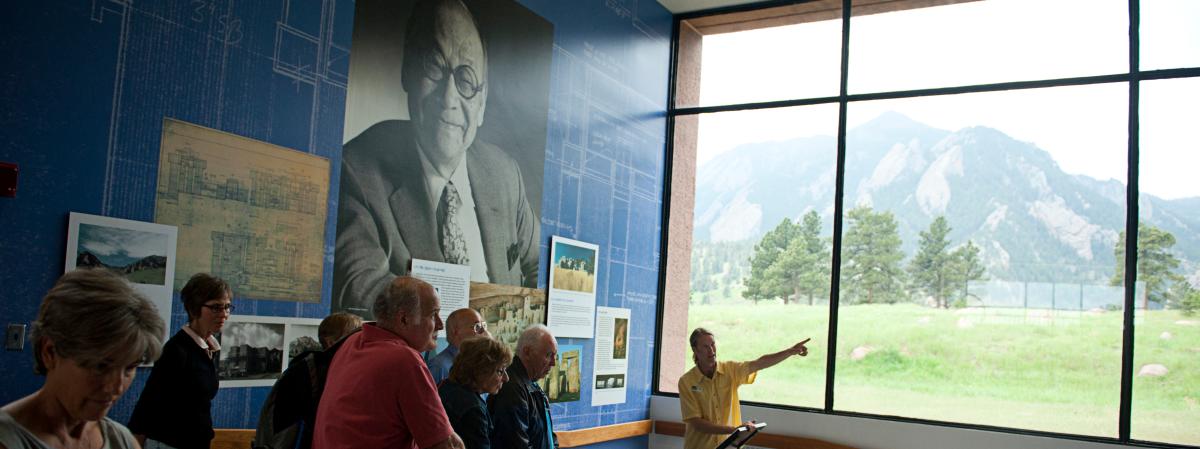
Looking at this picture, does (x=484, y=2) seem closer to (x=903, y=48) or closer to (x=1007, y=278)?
(x=903, y=48)

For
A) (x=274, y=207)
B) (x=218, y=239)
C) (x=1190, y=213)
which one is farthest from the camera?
(x=1190, y=213)

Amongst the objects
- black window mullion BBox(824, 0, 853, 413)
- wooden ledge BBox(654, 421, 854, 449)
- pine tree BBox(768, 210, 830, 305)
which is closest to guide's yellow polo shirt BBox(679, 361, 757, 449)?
wooden ledge BBox(654, 421, 854, 449)

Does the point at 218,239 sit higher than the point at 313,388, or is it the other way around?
the point at 218,239

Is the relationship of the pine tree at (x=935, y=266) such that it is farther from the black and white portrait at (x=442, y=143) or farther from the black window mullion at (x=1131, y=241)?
the black and white portrait at (x=442, y=143)

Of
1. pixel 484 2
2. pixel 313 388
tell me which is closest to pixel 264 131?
pixel 313 388

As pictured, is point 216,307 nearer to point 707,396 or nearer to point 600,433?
point 707,396

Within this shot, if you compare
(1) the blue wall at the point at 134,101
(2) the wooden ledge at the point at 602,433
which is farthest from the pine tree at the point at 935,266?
(1) the blue wall at the point at 134,101

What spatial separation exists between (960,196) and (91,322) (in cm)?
723

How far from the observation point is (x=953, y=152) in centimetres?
795

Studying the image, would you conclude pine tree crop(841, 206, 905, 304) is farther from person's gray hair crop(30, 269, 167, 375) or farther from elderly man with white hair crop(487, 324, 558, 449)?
person's gray hair crop(30, 269, 167, 375)

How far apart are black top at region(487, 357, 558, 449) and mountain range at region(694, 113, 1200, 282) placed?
444cm

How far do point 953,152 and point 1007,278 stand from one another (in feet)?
3.50

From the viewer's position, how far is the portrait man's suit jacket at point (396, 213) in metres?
5.27

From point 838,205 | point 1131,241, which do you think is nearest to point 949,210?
point 838,205
